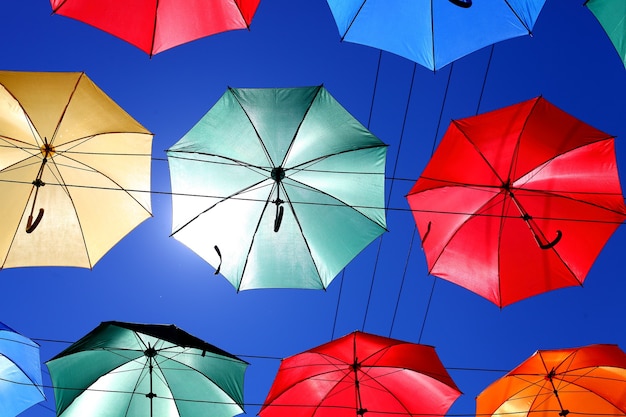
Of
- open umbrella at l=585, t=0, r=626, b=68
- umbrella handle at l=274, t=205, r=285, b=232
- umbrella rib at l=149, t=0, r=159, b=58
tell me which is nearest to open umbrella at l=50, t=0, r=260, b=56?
umbrella rib at l=149, t=0, r=159, b=58

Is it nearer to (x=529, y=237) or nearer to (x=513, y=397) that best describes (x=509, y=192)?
(x=529, y=237)

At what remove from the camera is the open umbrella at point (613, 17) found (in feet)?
25.3

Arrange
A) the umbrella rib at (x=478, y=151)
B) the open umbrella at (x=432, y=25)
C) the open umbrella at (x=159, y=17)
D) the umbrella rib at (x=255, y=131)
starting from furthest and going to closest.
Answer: the umbrella rib at (x=478, y=151) → the umbrella rib at (x=255, y=131) → the open umbrella at (x=432, y=25) → the open umbrella at (x=159, y=17)

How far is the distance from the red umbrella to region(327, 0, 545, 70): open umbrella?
4.36 metres

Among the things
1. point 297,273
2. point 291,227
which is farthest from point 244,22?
Result: point 297,273

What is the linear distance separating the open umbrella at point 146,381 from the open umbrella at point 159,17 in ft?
14.4

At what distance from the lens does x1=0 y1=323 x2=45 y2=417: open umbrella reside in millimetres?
9266

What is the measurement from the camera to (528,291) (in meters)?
9.59

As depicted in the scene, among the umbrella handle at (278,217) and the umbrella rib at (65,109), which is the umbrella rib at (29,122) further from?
the umbrella handle at (278,217)

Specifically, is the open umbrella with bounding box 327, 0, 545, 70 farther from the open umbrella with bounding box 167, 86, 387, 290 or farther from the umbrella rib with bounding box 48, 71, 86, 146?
the umbrella rib with bounding box 48, 71, 86, 146

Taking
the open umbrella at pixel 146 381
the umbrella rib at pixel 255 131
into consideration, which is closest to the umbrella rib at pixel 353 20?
the umbrella rib at pixel 255 131

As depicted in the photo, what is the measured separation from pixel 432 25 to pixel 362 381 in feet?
19.0

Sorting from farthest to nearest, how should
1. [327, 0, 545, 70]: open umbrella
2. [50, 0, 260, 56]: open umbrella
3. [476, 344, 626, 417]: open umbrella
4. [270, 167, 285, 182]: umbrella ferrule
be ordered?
[476, 344, 626, 417]: open umbrella → [270, 167, 285, 182]: umbrella ferrule → [327, 0, 545, 70]: open umbrella → [50, 0, 260, 56]: open umbrella

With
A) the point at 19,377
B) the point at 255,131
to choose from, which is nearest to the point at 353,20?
the point at 255,131
